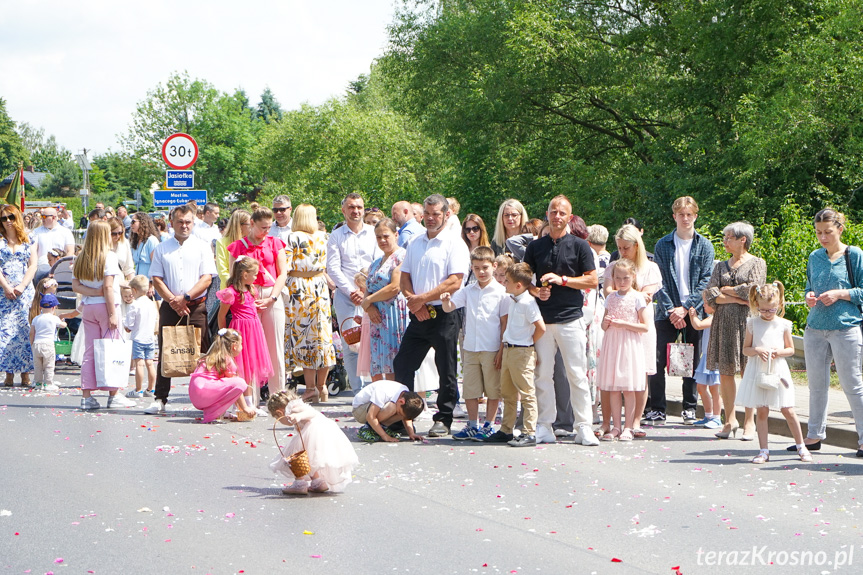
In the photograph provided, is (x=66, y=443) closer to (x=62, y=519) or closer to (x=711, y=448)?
(x=62, y=519)

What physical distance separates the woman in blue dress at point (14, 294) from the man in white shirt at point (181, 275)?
280cm

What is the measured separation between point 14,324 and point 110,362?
8.92 feet

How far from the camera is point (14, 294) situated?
13516 millimetres

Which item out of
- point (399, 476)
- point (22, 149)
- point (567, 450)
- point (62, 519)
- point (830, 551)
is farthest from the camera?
point (22, 149)

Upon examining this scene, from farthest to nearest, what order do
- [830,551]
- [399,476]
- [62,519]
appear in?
[399,476] → [62,519] → [830,551]

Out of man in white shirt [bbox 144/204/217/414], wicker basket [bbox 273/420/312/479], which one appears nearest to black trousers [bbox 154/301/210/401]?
man in white shirt [bbox 144/204/217/414]

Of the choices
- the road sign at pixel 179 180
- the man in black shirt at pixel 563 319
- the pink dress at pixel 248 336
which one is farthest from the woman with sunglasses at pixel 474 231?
the road sign at pixel 179 180

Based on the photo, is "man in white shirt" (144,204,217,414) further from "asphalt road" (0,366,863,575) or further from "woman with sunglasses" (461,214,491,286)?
"woman with sunglasses" (461,214,491,286)

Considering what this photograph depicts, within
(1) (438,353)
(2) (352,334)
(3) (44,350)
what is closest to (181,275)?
(2) (352,334)

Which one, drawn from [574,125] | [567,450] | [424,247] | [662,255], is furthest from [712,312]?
[574,125]

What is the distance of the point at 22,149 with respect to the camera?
4400 inches

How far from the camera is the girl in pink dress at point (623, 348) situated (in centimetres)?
977

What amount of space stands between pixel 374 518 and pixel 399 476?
4.44ft

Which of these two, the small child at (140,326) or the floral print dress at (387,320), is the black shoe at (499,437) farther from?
the small child at (140,326)
